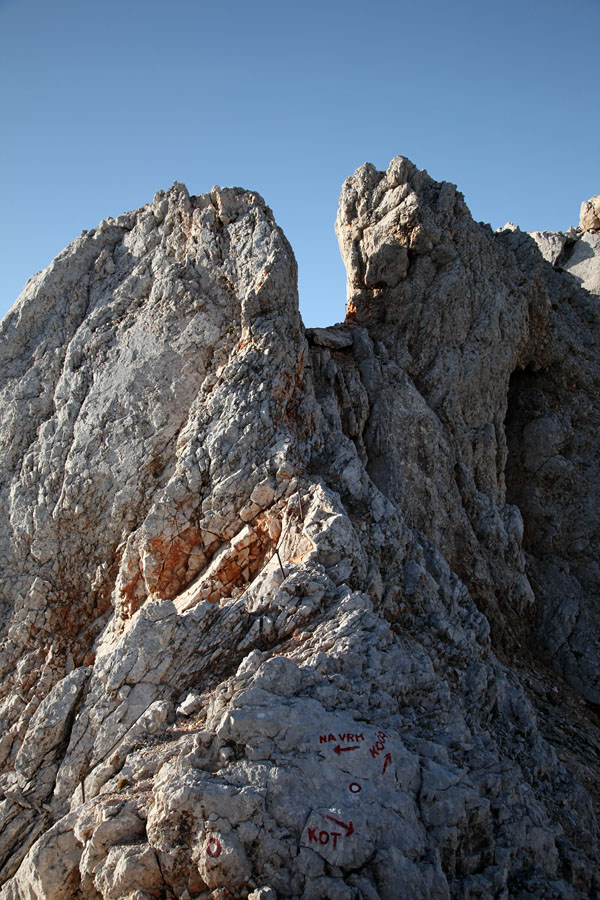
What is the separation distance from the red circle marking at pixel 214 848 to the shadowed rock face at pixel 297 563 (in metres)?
0.02

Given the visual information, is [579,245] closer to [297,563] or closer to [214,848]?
[297,563]

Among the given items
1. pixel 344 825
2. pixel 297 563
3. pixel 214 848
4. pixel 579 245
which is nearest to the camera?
pixel 214 848

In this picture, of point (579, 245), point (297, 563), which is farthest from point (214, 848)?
point (579, 245)

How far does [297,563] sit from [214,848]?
589 centimetres

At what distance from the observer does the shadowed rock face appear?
9.86 meters

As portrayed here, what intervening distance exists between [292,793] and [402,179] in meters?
21.6

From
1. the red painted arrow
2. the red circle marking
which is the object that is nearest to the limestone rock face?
the red painted arrow

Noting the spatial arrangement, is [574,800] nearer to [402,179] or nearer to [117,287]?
[117,287]

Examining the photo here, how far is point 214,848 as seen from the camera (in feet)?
29.8

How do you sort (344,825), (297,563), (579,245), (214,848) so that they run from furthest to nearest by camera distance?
(579,245)
(297,563)
(344,825)
(214,848)

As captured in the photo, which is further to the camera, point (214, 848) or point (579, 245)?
point (579, 245)

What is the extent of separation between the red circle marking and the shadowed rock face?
0.02 metres

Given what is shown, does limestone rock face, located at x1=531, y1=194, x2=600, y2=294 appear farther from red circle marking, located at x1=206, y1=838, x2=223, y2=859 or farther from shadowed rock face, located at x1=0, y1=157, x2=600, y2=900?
red circle marking, located at x1=206, y1=838, x2=223, y2=859

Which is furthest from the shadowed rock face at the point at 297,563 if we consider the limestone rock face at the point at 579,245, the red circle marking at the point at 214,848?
the limestone rock face at the point at 579,245
